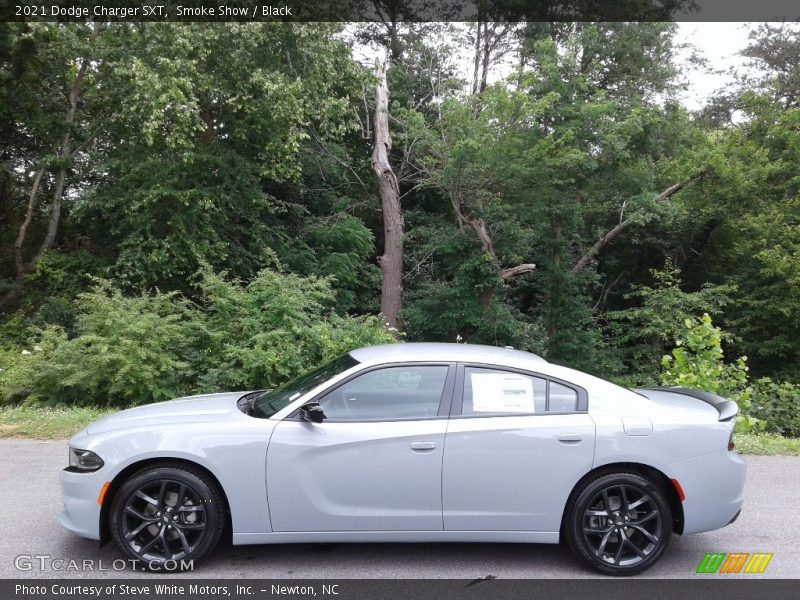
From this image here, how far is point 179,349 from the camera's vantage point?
36.7 feet

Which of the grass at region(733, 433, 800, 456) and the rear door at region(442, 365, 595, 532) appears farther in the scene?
the grass at region(733, 433, 800, 456)

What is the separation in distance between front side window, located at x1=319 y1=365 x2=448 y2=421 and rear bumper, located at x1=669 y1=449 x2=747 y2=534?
1.63 meters

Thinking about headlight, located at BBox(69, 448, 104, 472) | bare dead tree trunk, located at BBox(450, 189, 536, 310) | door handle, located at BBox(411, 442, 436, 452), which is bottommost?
headlight, located at BBox(69, 448, 104, 472)

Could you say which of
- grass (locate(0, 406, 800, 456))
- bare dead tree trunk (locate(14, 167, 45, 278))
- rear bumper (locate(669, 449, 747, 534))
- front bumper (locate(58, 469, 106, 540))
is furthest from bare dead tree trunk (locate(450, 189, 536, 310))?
front bumper (locate(58, 469, 106, 540))

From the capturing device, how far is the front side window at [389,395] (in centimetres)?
418

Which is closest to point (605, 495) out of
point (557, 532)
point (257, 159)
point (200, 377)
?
point (557, 532)

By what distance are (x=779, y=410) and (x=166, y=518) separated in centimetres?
1031

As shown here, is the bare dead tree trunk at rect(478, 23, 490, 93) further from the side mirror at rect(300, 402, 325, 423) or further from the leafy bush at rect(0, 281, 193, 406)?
the side mirror at rect(300, 402, 325, 423)

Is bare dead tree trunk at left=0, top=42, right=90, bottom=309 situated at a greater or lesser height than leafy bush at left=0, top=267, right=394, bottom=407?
greater

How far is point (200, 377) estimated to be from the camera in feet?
34.0

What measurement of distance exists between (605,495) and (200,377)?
7850 millimetres

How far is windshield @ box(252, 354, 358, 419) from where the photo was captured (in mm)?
4312

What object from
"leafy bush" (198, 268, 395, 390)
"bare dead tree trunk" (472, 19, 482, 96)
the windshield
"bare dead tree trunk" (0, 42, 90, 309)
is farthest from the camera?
"bare dead tree trunk" (472, 19, 482, 96)
